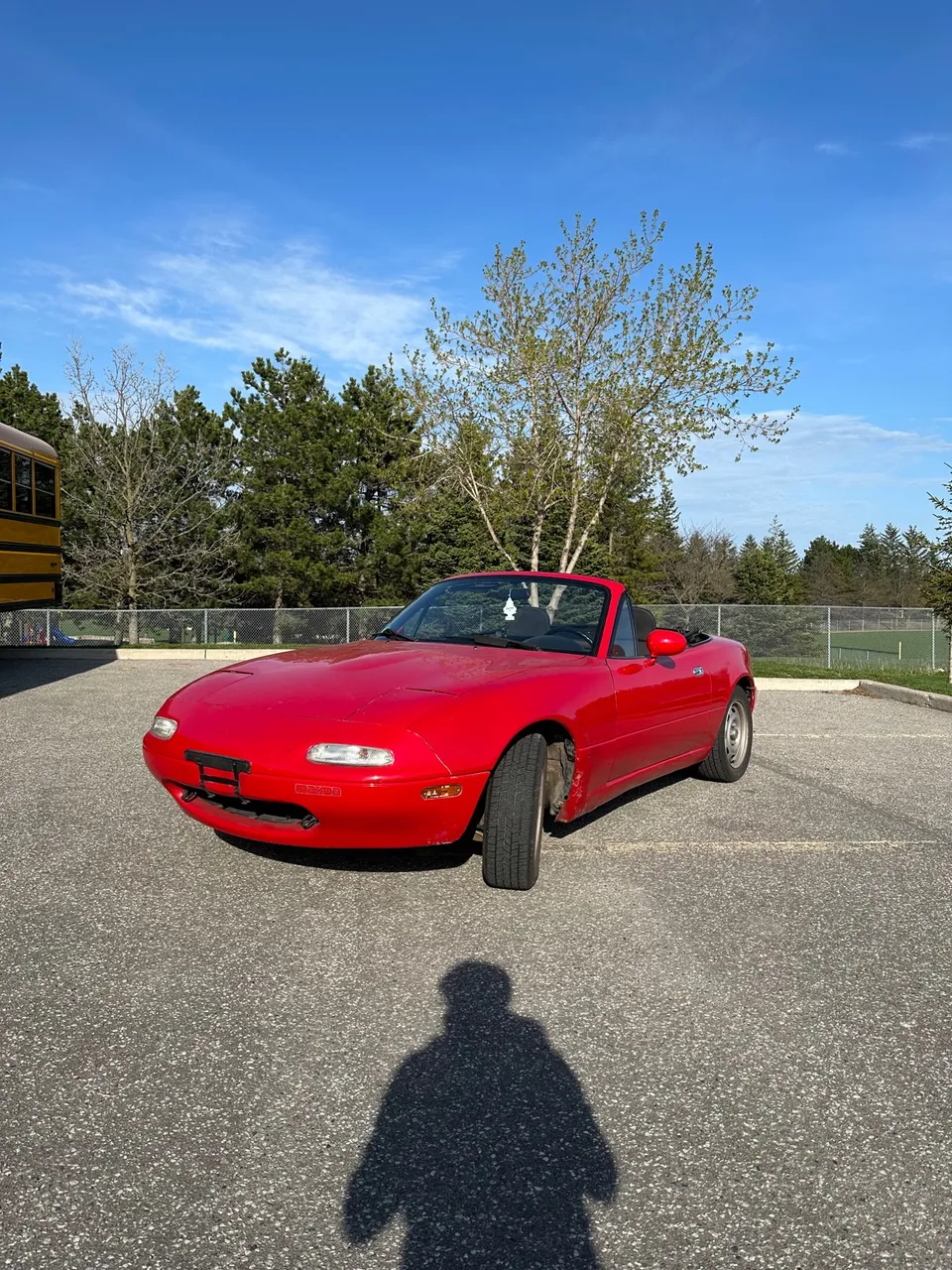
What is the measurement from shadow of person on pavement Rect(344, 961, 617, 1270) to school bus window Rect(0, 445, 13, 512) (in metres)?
10.5

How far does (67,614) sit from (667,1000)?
2073cm

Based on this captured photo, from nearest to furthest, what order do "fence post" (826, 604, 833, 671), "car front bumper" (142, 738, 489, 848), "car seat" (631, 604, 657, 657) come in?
1. "car front bumper" (142, 738, 489, 848)
2. "car seat" (631, 604, 657, 657)
3. "fence post" (826, 604, 833, 671)

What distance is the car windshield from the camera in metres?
4.77

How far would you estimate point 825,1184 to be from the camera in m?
1.98

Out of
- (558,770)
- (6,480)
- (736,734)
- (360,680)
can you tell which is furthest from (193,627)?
(558,770)

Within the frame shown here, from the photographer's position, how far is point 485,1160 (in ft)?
6.69

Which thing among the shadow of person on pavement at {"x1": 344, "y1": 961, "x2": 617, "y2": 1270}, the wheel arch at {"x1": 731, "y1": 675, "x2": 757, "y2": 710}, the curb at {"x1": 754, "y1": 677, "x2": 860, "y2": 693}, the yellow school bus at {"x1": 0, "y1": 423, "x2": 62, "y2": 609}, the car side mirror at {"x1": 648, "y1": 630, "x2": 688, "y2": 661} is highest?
the yellow school bus at {"x1": 0, "y1": 423, "x2": 62, "y2": 609}

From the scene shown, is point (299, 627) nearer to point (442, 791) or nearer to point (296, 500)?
point (296, 500)

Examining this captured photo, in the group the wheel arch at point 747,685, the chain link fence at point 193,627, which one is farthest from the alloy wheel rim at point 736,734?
the chain link fence at point 193,627

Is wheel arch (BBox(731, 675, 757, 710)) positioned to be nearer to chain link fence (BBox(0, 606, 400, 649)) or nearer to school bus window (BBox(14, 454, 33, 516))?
school bus window (BBox(14, 454, 33, 516))

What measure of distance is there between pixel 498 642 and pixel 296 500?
2710 centimetres

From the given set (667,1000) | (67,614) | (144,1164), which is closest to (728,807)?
(667,1000)

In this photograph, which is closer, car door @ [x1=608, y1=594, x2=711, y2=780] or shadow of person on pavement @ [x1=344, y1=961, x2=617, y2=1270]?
shadow of person on pavement @ [x1=344, y1=961, x2=617, y2=1270]

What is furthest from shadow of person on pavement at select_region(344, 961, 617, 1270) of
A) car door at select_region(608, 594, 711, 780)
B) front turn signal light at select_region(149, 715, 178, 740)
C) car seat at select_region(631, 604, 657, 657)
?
car seat at select_region(631, 604, 657, 657)
